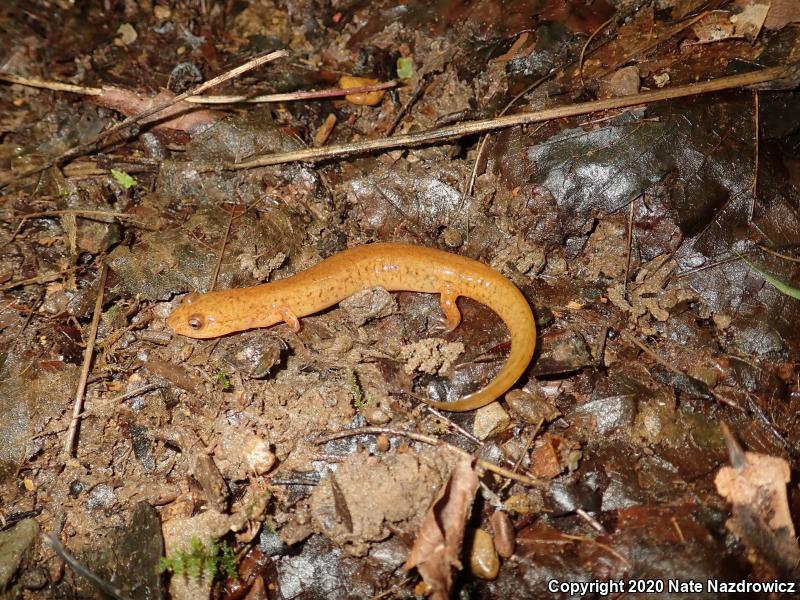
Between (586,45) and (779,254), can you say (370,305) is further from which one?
(779,254)

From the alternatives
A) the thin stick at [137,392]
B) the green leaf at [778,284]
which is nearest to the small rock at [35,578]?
the thin stick at [137,392]

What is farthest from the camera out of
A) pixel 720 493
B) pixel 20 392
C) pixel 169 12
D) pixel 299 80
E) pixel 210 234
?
pixel 169 12

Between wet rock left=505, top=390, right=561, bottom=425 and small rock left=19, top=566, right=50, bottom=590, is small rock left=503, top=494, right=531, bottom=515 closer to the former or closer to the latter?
wet rock left=505, top=390, right=561, bottom=425

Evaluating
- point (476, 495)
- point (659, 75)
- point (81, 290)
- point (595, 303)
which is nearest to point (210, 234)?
point (81, 290)

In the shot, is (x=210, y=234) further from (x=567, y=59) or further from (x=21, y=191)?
(x=567, y=59)

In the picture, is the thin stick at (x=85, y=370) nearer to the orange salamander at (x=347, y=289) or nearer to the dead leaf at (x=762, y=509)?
the orange salamander at (x=347, y=289)

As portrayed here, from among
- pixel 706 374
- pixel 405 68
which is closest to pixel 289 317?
pixel 405 68
